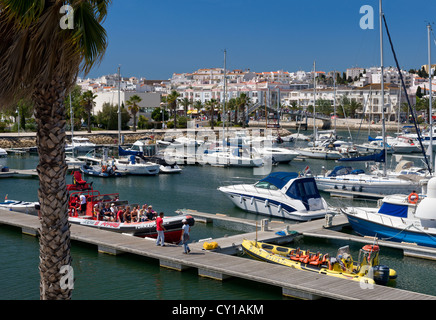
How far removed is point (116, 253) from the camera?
23.2 metres

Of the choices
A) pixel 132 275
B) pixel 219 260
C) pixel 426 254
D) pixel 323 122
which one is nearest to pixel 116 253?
pixel 132 275

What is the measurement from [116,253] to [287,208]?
10.8m

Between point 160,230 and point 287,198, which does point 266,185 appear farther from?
point 160,230

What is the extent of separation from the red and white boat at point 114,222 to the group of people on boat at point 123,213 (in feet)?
0.44

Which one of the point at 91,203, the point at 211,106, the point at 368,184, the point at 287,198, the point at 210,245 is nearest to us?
the point at 210,245

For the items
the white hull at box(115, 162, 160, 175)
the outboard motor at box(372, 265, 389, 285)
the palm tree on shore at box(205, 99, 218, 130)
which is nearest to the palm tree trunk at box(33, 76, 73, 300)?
the outboard motor at box(372, 265, 389, 285)

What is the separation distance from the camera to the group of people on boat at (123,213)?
84.3ft

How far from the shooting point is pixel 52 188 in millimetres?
9141

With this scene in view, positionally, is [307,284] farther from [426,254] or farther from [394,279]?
[426,254]

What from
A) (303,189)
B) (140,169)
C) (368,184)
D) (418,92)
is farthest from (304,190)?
(418,92)

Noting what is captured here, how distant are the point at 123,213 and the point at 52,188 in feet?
55.7

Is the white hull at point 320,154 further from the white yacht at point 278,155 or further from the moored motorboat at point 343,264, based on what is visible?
the moored motorboat at point 343,264

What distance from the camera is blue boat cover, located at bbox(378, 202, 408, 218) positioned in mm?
25609

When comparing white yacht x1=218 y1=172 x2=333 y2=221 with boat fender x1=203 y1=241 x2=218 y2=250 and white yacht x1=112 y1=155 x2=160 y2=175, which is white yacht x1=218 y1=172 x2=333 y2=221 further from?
white yacht x1=112 y1=155 x2=160 y2=175
